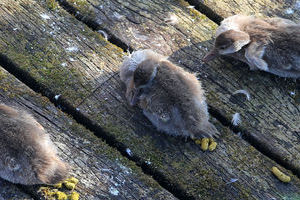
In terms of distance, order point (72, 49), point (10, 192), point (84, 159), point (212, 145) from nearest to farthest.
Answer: point (10, 192) < point (84, 159) < point (212, 145) < point (72, 49)

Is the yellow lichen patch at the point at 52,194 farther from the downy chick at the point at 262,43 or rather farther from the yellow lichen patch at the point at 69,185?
the downy chick at the point at 262,43

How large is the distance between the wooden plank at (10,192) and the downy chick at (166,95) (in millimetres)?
1240

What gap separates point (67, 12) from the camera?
4047mm

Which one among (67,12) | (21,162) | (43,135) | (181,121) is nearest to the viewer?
(21,162)

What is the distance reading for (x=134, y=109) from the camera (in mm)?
3580

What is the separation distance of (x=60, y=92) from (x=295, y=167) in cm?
224

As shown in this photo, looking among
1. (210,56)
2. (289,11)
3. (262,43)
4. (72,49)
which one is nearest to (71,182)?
(72,49)

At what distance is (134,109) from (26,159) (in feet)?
3.58

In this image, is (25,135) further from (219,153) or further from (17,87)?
(219,153)

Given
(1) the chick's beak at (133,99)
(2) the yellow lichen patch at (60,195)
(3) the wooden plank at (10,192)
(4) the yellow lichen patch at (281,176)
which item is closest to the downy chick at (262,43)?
(1) the chick's beak at (133,99)

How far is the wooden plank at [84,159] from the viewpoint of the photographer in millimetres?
3076

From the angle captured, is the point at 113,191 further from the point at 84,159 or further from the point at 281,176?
the point at 281,176

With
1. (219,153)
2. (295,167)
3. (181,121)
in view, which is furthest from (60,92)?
(295,167)

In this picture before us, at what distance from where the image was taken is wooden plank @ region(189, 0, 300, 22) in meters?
4.30
